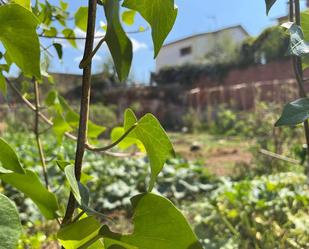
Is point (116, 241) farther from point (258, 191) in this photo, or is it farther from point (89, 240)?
point (258, 191)

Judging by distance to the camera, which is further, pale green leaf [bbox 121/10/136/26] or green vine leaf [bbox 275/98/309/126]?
pale green leaf [bbox 121/10/136/26]

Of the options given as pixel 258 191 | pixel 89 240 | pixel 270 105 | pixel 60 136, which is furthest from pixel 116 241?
pixel 270 105

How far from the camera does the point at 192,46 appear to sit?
1025 inches

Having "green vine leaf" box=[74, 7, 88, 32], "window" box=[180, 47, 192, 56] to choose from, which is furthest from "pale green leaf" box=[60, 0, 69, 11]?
"window" box=[180, 47, 192, 56]

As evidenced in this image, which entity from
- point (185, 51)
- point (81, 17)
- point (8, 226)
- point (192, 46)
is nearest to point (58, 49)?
point (81, 17)

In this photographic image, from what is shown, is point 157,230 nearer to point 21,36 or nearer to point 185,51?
point 21,36

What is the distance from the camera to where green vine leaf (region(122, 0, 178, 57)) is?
0.32 metres

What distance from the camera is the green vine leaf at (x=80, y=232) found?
32 cm

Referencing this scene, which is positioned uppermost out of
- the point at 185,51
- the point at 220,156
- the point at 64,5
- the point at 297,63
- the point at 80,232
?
the point at 185,51

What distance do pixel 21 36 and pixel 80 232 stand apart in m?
0.14

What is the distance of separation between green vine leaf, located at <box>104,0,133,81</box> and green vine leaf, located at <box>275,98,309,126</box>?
4.4 inches

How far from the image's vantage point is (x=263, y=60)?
18.1m

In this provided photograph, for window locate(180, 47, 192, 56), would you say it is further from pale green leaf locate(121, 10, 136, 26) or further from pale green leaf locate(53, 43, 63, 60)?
pale green leaf locate(53, 43, 63, 60)

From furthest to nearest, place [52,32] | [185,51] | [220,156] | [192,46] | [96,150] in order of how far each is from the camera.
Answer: [185,51] → [192,46] → [220,156] → [52,32] → [96,150]
